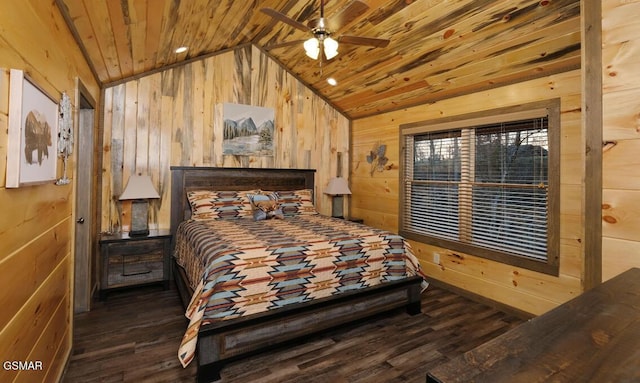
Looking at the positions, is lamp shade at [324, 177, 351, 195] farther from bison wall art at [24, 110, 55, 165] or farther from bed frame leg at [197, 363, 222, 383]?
bison wall art at [24, 110, 55, 165]

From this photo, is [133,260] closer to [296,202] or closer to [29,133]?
[296,202]

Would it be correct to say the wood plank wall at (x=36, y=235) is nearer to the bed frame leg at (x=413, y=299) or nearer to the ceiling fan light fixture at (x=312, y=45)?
the ceiling fan light fixture at (x=312, y=45)

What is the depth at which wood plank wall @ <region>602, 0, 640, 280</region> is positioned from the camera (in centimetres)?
129

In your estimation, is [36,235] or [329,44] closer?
[36,235]

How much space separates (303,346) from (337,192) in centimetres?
263

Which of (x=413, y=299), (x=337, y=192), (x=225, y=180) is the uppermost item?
(x=225, y=180)

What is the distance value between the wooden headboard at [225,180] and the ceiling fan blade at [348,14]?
2408mm

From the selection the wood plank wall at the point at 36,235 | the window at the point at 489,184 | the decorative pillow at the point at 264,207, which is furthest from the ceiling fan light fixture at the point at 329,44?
the decorative pillow at the point at 264,207

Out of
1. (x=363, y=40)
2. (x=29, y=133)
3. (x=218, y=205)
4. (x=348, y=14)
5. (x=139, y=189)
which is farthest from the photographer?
(x=218, y=205)

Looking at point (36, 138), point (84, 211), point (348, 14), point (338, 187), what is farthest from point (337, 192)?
point (36, 138)

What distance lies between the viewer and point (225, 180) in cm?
418

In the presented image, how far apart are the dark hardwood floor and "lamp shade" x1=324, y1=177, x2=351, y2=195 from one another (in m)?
2.09

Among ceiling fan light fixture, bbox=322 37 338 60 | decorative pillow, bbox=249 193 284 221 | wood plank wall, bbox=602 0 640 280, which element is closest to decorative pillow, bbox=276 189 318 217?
decorative pillow, bbox=249 193 284 221

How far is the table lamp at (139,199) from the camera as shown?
3424mm
